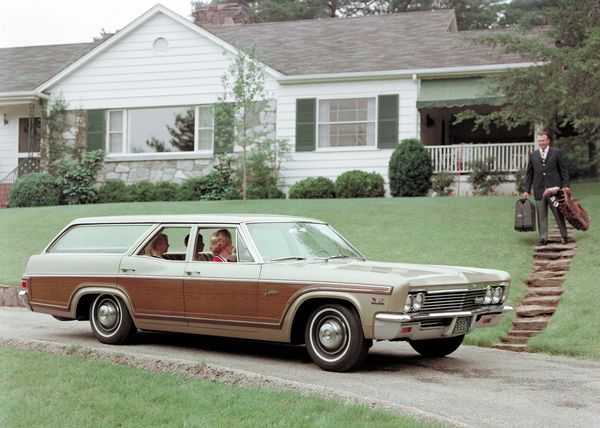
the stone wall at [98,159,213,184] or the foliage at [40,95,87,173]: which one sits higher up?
the foliage at [40,95,87,173]

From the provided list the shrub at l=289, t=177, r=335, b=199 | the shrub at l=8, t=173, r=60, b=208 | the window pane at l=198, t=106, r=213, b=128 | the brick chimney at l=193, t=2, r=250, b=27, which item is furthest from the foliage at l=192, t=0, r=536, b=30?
the shrub at l=289, t=177, r=335, b=199

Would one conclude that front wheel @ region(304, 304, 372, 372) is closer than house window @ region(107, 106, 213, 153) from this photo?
Yes

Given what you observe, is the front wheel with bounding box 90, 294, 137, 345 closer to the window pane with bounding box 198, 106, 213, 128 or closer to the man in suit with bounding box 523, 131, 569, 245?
Answer: the man in suit with bounding box 523, 131, 569, 245

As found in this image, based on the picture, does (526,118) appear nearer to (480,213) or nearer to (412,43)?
(480,213)

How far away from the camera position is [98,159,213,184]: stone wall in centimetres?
2591

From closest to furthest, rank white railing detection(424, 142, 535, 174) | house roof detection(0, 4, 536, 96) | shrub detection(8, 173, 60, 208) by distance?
white railing detection(424, 142, 535, 174) < shrub detection(8, 173, 60, 208) < house roof detection(0, 4, 536, 96)

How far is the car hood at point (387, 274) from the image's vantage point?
7.32 metres

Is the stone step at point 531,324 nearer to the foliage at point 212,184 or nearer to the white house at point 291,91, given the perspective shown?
the white house at point 291,91

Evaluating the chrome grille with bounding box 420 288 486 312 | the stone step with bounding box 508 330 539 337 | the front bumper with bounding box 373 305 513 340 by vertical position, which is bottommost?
the stone step with bounding box 508 330 539 337

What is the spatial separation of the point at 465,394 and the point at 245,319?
2316 millimetres

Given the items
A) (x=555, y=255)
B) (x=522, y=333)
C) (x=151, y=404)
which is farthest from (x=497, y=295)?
(x=555, y=255)

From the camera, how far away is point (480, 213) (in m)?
17.7

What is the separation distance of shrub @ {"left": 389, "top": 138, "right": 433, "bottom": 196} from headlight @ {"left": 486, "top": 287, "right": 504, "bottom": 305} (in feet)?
49.0

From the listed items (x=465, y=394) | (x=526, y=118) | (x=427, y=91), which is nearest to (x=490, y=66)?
(x=427, y=91)
